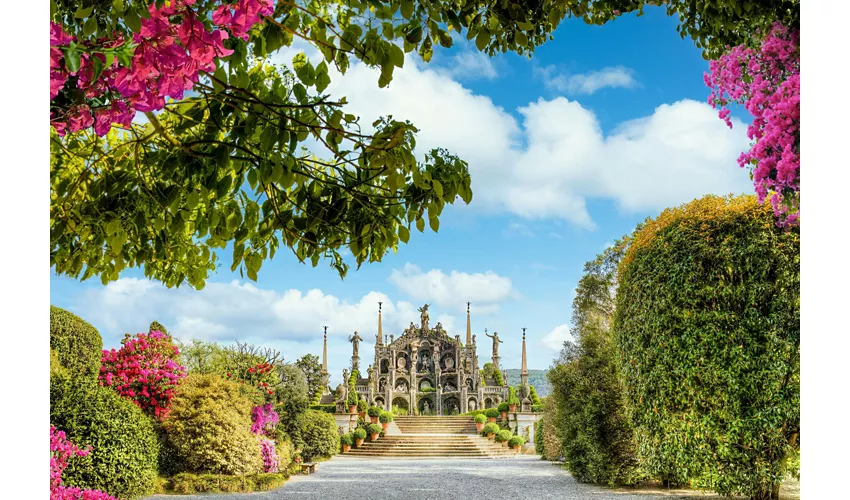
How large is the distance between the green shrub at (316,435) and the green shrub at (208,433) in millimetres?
5136

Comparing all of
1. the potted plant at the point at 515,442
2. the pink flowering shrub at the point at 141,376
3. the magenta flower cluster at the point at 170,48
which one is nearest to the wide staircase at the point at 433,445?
the potted plant at the point at 515,442

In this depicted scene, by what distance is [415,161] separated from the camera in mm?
2750

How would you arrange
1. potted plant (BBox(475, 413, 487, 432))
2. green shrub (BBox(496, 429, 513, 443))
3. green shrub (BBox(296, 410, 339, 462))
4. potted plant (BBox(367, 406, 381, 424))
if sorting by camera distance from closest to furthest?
green shrub (BBox(296, 410, 339, 462)) < green shrub (BBox(496, 429, 513, 443)) < potted plant (BBox(367, 406, 381, 424)) < potted plant (BBox(475, 413, 487, 432))

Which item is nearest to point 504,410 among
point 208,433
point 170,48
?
point 208,433

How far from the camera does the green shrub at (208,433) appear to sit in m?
11.7

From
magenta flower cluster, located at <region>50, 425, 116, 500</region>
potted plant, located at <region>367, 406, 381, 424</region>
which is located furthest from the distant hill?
magenta flower cluster, located at <region>50, 425, 116, 500</region>

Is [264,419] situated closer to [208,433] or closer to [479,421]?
[208,433]

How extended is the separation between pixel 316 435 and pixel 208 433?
732cm

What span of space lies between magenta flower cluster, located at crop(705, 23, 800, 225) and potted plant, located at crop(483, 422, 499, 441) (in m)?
20.9

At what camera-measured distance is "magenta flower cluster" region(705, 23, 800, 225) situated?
6449 mm

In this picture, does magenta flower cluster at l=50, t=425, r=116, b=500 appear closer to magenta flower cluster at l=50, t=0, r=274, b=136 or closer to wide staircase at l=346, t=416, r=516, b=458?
magenta flower cluster at l=50, t=0, r=274, b=136
